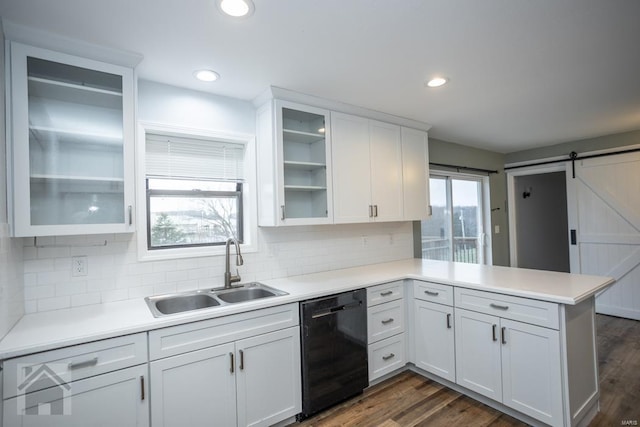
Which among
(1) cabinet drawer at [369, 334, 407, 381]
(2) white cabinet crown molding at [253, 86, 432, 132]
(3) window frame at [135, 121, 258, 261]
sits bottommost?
(1) cabinet drawer at [369, 334, 407, 381]

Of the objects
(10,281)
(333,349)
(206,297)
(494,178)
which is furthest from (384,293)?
(494,178)

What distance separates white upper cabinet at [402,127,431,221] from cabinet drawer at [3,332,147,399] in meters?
2.61

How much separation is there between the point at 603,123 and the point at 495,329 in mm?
3092

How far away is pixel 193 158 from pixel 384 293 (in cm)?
191

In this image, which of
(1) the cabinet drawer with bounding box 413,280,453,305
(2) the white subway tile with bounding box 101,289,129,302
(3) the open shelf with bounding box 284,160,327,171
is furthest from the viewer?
(3) the open shelf with bounding box 284,160,327,171

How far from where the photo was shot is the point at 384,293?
2590mm

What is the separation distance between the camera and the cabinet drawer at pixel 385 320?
2504mm

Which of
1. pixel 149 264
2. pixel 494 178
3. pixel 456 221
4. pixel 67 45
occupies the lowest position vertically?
pixel 149 264

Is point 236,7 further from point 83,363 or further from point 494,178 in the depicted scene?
point 494,178

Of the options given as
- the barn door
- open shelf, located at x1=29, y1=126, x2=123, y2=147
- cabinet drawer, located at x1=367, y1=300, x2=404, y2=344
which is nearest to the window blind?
open shelf, located at x1=29, y1=126, x2=123, y2=147

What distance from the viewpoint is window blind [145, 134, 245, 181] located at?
233cm

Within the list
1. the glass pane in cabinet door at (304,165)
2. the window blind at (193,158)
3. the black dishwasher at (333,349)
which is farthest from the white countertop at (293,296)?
the window blind at (193,158)

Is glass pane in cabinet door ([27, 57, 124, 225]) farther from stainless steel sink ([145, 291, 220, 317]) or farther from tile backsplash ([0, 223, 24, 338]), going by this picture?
stainless steel sink ([145, 291, 220, 317])

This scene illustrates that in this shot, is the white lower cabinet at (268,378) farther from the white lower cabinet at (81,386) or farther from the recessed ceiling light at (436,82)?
the recessed ceiling light at (436,82)
